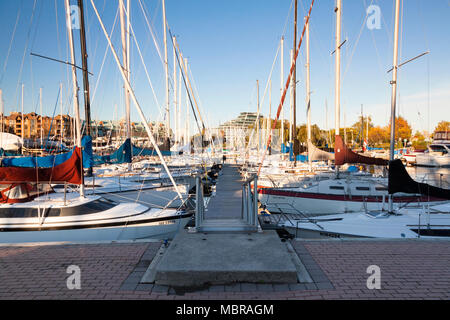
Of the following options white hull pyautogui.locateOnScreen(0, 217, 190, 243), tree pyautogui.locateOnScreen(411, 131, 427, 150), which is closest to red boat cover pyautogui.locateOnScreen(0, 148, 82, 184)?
white hull pyautogui.locateOnScreen(0, 217, 190, 243)

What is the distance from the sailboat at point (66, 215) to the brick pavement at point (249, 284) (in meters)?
2.53

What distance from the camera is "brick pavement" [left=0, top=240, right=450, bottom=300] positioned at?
4559mm

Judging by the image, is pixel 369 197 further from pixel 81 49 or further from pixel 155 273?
pixel 81 49

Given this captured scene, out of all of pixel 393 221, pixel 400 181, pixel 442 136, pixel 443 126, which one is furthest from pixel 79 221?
pixel 443 126

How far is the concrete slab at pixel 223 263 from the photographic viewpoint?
4.88 meters

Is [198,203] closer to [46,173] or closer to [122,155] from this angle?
[46,173]

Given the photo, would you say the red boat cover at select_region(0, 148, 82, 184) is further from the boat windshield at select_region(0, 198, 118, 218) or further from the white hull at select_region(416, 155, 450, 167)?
the white hull at select_region(416, 155, 450, 167)

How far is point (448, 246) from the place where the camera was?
21.9 ft

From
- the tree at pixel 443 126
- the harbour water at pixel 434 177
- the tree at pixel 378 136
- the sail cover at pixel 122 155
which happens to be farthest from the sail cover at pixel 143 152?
the tree at pixel 443 126

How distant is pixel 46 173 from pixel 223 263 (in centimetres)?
716

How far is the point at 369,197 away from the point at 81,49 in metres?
19.6

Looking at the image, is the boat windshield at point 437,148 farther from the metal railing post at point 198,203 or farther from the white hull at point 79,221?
the metal railing post at point 198,203

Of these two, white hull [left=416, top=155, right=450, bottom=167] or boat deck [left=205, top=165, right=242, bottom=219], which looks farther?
white hull [left=416, top=155, right=450, bottom=167]

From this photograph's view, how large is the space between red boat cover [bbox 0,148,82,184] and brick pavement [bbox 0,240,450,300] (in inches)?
123
